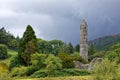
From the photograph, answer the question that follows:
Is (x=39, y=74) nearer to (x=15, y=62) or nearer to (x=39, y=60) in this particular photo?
(x=39, y=60)

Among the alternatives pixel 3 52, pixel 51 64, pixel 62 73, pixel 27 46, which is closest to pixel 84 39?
pixel 3 52

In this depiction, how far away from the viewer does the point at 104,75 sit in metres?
43.4

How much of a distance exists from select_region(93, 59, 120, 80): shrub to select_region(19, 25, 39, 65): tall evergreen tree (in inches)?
1496

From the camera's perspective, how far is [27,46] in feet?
265

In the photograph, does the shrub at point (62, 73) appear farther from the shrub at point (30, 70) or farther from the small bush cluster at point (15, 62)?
the small bush cluster at point (15, 62)

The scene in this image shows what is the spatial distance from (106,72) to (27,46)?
3925 centimetres

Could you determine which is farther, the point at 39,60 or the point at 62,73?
the point at 39,60

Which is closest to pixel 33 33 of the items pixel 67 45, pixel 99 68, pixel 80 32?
pixel 80 32

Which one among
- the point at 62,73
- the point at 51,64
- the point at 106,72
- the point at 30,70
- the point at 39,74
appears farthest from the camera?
the point at 30,70

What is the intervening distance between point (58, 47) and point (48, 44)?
7598mm

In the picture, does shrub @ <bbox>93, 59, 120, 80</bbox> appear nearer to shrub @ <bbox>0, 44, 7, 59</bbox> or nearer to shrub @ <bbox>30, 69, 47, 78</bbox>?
shrub @ <bbox>30, 69, 47, 78</bbox>

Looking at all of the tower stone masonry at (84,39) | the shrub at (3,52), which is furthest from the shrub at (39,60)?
the shrub at (3,52)

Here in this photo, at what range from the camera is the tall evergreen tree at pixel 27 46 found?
264 ft

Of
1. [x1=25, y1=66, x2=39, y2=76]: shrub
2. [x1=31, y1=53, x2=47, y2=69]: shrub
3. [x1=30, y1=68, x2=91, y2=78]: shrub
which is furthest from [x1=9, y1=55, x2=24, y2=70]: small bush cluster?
[x1=30, y1=68, x2=91, y2=78]: shrub
